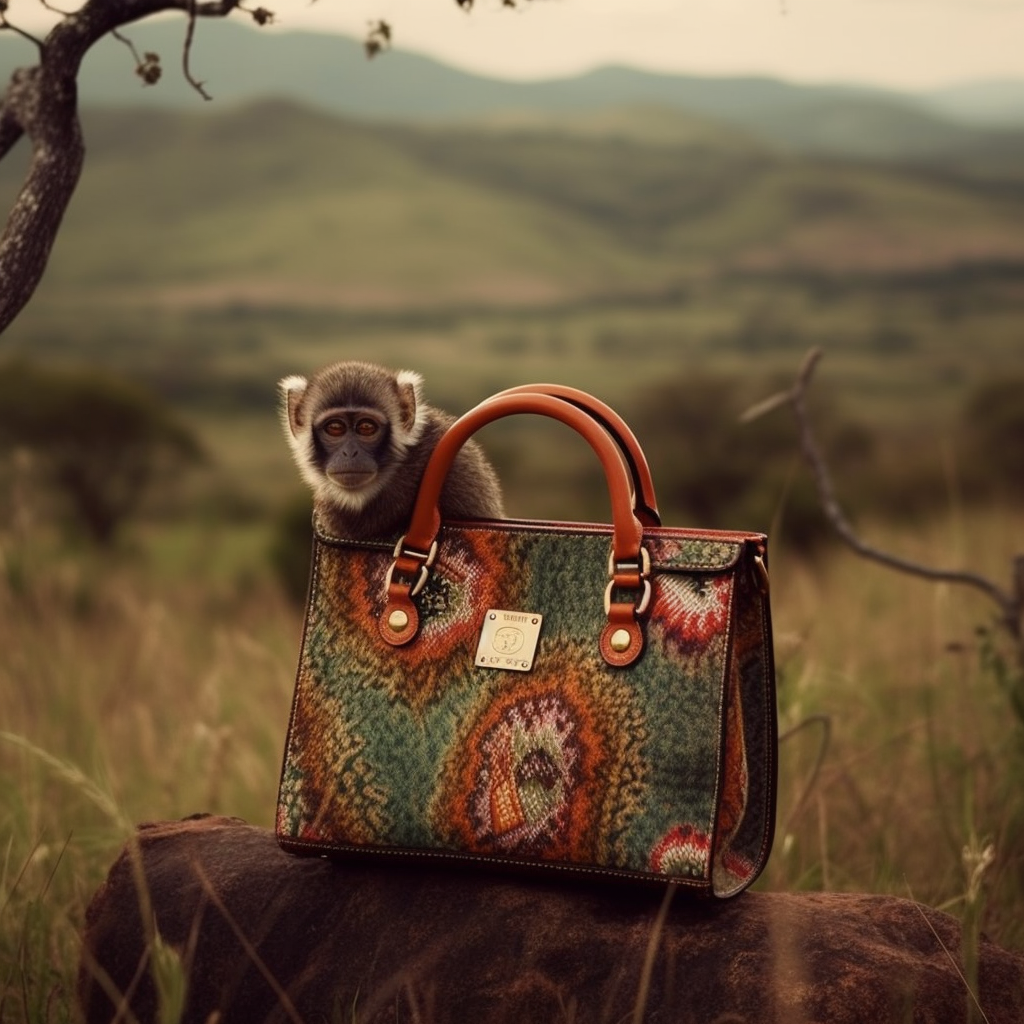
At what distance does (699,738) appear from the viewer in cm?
353


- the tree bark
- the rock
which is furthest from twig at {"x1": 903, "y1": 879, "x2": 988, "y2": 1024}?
the tree bark

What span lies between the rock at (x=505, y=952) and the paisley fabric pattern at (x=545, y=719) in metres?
0.18

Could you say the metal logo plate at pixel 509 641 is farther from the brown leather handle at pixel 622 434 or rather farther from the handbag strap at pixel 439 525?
the brown leather handle at pixel 622 434

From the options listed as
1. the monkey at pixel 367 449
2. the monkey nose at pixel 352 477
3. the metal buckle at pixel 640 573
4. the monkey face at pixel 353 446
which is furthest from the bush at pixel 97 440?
the metal buckle at pixel 640 573

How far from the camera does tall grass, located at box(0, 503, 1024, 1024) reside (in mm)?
4805

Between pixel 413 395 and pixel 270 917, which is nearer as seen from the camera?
pixel 270 917

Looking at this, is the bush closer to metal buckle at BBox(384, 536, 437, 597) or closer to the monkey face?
the monkey face

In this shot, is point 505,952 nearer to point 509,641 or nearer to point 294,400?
point 509,641

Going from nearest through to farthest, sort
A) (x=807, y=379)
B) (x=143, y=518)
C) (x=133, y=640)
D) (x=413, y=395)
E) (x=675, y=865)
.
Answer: (x=675, y=865), (x=413, y=395), (x=807, y=379), (x=133, y=640), (x=143, y=518)

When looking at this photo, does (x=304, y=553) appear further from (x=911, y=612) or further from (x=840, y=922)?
(x=840, y=922)

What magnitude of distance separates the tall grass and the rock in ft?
0.75

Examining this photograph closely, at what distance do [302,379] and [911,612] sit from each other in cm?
591

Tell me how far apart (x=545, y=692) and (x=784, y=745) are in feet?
9.11

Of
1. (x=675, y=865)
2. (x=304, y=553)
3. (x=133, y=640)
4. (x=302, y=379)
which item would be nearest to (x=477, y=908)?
(x=675, y=865)
